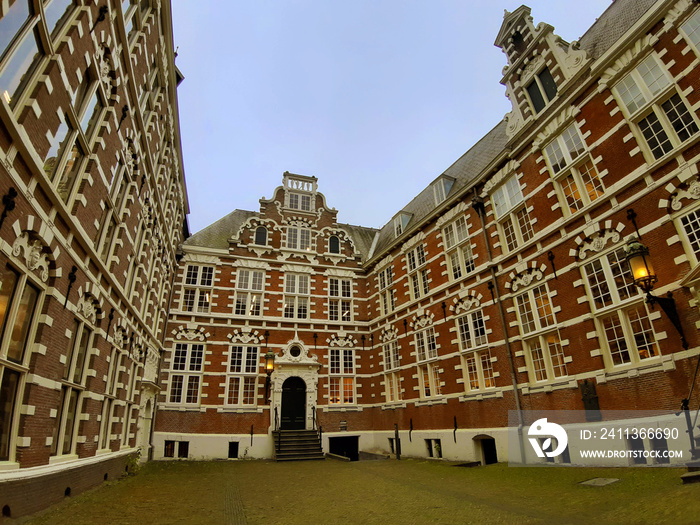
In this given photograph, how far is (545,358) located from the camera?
13.3 m

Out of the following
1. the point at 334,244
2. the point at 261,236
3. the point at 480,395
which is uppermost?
the point at 261,236

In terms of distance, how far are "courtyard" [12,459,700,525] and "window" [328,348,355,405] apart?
10.1 m

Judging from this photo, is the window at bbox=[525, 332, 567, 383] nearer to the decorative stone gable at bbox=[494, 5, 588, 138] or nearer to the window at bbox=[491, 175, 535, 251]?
the window at bbox=[491, 175, 535, 251]

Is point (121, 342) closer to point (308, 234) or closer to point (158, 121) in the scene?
point (158, 121)

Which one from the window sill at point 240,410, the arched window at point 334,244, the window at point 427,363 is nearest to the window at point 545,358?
the window at point 427,363

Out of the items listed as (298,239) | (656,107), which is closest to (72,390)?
(656,107)

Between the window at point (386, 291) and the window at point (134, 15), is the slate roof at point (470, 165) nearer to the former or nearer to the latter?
the window at point (386, 291)

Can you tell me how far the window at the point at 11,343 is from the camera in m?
6.31

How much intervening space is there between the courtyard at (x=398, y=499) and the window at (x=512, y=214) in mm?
→ 7961

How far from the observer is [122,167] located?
1145cm

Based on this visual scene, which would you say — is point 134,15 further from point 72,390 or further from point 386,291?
point 386,291

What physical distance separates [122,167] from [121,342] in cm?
565

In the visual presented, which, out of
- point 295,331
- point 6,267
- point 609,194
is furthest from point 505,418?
point 6,267

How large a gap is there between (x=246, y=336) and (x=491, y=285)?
45.3ft
